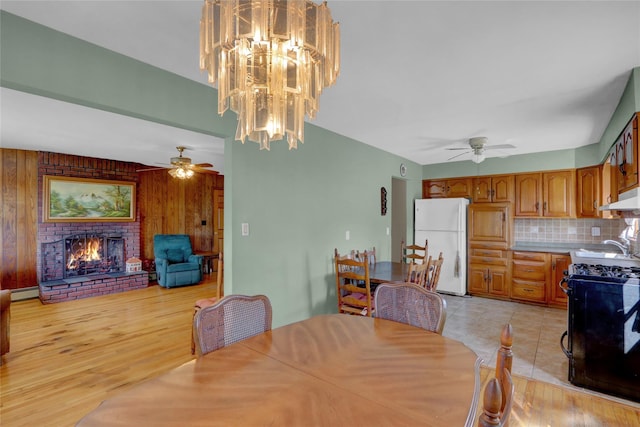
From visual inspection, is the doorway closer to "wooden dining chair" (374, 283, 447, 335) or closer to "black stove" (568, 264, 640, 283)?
"black stove" (568, 264, 640, 283)

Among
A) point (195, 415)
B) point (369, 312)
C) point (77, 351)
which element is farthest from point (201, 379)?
point (77, 351)

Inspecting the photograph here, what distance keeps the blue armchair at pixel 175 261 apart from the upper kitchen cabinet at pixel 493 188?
531cm

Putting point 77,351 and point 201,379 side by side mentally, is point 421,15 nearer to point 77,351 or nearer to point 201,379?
point 201,379

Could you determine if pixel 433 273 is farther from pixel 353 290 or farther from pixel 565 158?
pixel 565 158

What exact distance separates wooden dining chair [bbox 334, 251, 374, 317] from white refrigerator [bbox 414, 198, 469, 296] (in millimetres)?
2292

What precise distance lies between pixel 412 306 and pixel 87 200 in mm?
5908

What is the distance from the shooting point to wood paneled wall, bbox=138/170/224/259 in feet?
20.4

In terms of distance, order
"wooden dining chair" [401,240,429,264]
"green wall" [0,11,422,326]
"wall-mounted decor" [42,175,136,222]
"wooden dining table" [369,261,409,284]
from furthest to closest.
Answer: "wall-mounted decor" [42,175,136,222], "wooden dining chair" [401,240,429,264], "wooden dining table" [369,261,409,284], "green wall" [0,11,422,326]

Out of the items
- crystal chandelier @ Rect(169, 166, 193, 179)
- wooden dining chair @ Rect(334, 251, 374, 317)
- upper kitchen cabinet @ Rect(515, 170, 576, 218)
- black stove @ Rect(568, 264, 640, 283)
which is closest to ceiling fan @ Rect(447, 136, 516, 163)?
upper kitchen cabinet @ Rect(515, 170, 576, 218)

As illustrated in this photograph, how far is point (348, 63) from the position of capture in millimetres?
2037

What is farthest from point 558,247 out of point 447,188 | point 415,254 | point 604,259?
point 415,254

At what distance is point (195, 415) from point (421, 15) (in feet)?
6.37

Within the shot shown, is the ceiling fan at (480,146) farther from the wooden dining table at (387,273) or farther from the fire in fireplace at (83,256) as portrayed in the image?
the fire in fireplace at (83,256)

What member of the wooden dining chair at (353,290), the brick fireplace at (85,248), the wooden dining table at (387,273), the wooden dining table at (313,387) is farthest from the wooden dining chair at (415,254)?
the brick fireplace at (85,248)
